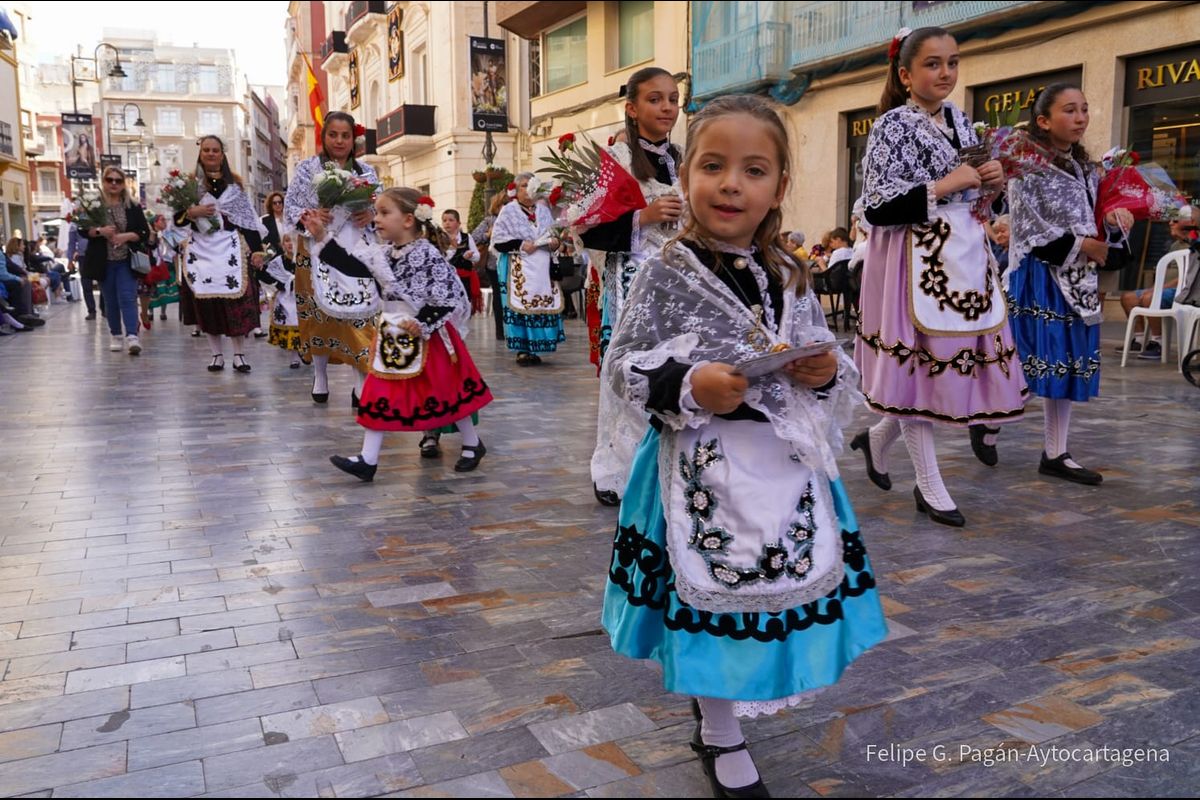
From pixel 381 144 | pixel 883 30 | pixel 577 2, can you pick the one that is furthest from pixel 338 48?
pixel 883 30

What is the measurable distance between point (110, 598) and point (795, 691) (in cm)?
272

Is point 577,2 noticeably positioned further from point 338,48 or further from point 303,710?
point 338,48

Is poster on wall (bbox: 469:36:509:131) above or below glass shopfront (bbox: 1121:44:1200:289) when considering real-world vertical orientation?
above

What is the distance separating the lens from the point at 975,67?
15156mm

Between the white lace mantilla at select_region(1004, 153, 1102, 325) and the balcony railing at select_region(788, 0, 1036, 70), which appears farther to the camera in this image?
the balcony railing at select_region(788, 0, 1036, 70)

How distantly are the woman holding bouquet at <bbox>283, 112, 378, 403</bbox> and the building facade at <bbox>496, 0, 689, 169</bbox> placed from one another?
12.1m

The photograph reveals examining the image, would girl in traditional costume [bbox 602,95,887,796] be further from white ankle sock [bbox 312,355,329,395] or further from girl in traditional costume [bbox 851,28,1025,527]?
white ankle sock [bbox 312,355,329,395]

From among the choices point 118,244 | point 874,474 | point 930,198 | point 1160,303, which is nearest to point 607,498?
point 874,474

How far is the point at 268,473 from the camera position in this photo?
19.2 feet

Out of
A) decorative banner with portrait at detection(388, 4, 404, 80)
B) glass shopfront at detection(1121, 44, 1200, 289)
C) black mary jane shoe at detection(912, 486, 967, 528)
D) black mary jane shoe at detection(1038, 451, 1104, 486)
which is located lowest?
black mary jane shoe at detection(912, 486, 967, 528)

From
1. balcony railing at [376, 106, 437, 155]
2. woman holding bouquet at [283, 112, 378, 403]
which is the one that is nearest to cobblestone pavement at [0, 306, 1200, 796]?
woman holding bouquet at [283, 112, 378, 403]

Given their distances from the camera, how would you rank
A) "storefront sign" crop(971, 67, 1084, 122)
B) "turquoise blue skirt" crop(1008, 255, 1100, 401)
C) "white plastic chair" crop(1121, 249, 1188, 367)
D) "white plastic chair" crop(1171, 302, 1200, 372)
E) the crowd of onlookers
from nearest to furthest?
"turquoise blue skirt" crop(1008, 255, 1100, 401), "white plastic chair" crop(1171, 302, 1200, 372), "white plastic chair" crop(1121, 249, 1188, 367), "storefront sign" crop(971, 67, 1084, 122), the crowd of onlookers

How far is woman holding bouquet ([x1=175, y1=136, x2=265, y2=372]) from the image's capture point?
10281mm

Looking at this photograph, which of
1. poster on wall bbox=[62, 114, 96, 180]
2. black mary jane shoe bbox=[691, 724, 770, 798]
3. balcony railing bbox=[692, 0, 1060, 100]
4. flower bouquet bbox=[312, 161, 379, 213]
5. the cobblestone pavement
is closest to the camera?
black mary jane shoe bbox=[691, 724, 770, 798]
